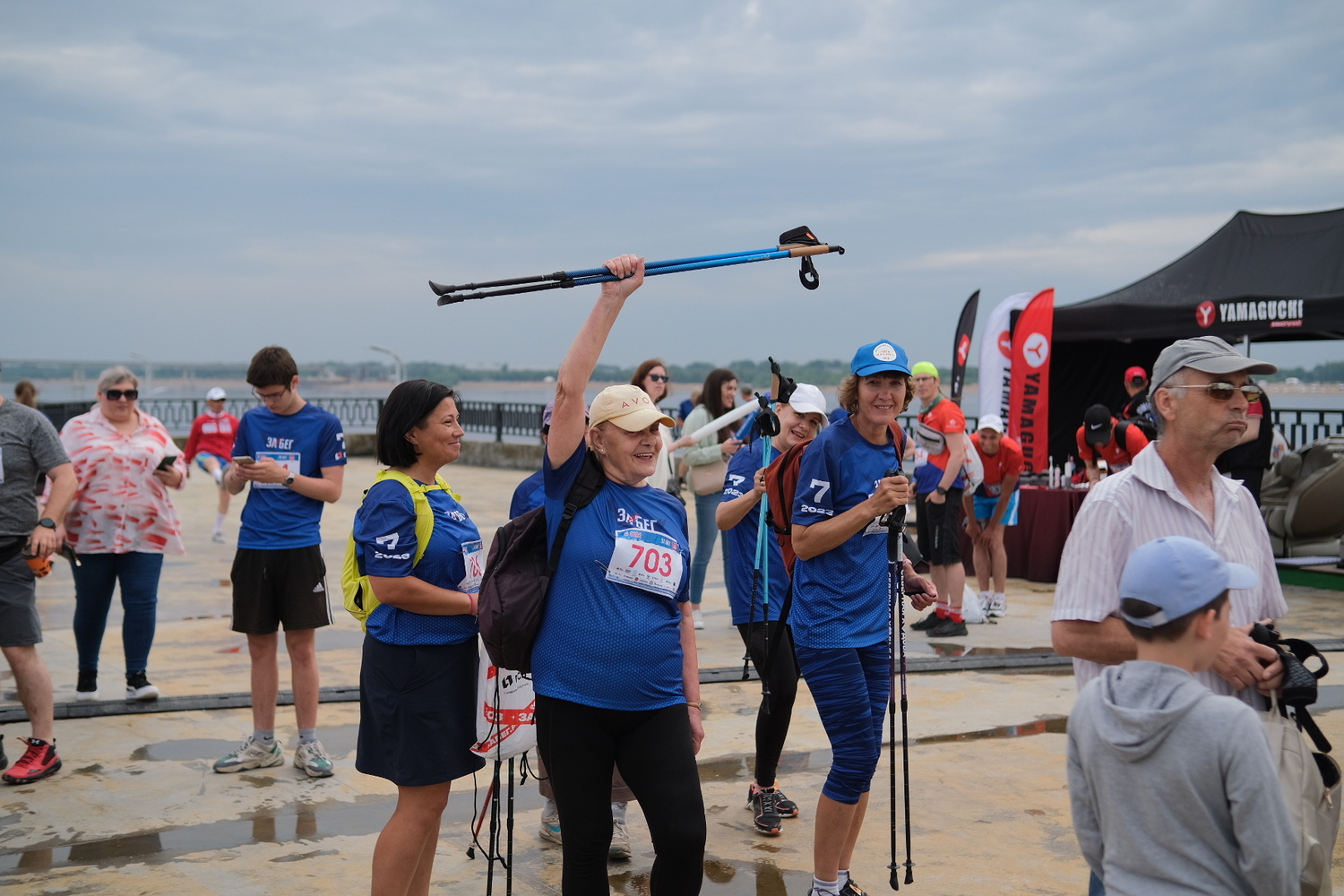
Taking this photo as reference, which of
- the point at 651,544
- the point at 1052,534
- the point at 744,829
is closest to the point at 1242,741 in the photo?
the point at 651,544

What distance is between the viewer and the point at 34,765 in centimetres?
544

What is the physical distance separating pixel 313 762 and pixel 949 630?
5221mm

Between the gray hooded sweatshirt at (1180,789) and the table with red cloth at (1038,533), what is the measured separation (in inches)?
362

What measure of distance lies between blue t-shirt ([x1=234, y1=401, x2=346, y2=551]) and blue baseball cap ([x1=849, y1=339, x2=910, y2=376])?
275cm

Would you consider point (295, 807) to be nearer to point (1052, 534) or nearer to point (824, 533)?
point (824, 533)

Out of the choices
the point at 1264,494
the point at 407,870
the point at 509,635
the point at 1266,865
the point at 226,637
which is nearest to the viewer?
the point at 1266,865

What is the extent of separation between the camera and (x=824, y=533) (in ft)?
13.1

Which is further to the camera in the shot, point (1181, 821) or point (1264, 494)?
point (1264, 494)

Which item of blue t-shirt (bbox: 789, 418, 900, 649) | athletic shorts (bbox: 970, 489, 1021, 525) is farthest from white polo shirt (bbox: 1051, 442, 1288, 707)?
athletic shorts (bbox: 970, 489, 1021, 525)

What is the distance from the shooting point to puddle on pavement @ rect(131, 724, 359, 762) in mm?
5805

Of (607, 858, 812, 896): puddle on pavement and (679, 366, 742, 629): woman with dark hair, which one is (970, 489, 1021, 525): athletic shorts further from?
(607, 858, 812, 896): puddle on pavement

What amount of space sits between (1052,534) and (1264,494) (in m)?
2.76

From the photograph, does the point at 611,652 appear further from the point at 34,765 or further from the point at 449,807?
the point at 34,765

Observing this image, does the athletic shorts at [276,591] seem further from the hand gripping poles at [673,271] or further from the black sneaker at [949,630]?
the black sneaker at [949,630]
